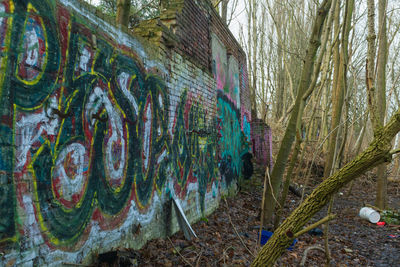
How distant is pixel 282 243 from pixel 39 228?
1724 mm

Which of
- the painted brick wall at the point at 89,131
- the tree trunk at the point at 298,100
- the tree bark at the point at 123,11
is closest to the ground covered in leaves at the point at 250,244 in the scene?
the painted brick wall at the point at 89,131

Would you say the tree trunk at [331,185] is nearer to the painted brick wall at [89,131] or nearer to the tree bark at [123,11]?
the painted brick wall at [89,131]

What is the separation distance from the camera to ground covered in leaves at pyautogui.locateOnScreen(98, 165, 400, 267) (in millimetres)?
3605

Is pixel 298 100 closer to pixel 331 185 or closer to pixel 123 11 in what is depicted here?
pixel 123 11

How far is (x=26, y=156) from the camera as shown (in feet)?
7.11

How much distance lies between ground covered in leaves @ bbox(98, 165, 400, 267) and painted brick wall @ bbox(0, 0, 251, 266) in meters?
0.33

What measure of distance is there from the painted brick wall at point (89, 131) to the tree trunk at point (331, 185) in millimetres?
1626

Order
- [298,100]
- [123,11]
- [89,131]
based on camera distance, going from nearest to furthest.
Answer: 1. [89,131]
2. [123,11]
3. [298,100]

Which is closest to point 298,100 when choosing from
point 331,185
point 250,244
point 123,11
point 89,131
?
point 250,244

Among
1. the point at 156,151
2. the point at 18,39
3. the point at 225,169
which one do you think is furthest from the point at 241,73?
the point at 18,39

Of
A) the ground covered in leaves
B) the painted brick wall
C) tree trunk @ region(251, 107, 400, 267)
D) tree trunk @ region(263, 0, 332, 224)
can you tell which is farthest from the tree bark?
tree trunk @ region(251, 107, 400, 267)

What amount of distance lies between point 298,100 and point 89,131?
11.5ft

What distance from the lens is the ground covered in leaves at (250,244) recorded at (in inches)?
142

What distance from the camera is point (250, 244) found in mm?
4652
